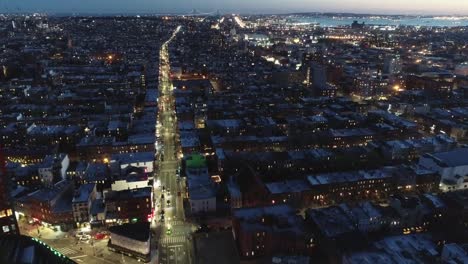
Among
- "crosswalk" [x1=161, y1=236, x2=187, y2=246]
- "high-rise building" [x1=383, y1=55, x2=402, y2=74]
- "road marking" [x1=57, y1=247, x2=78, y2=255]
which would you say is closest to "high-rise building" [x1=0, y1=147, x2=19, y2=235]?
"road marking" [x1=57, y1=247, x2=78, y2=255]

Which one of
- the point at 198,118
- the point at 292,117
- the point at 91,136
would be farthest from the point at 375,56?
the point at 91,136

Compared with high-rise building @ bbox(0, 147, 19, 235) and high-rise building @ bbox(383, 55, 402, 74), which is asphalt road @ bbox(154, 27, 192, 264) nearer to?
high-rise building @ bbox(0, 147, 19, 235)

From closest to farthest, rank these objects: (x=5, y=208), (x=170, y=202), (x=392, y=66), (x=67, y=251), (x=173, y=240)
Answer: (x=5, y=208), (x=67, y=251), (x=173, y=240), (x=170, y=202), (x=392, y=66)

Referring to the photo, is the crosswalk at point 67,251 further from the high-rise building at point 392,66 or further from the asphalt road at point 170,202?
the high-rise building at point 392,66

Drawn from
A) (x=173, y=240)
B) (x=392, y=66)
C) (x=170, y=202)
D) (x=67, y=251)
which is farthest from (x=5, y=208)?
(x=392, y=66)

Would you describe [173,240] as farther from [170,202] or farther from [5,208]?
[5,208]

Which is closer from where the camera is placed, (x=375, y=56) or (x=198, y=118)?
(x=198, y=118)

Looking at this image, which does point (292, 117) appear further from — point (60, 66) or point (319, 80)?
point (60, 66)
